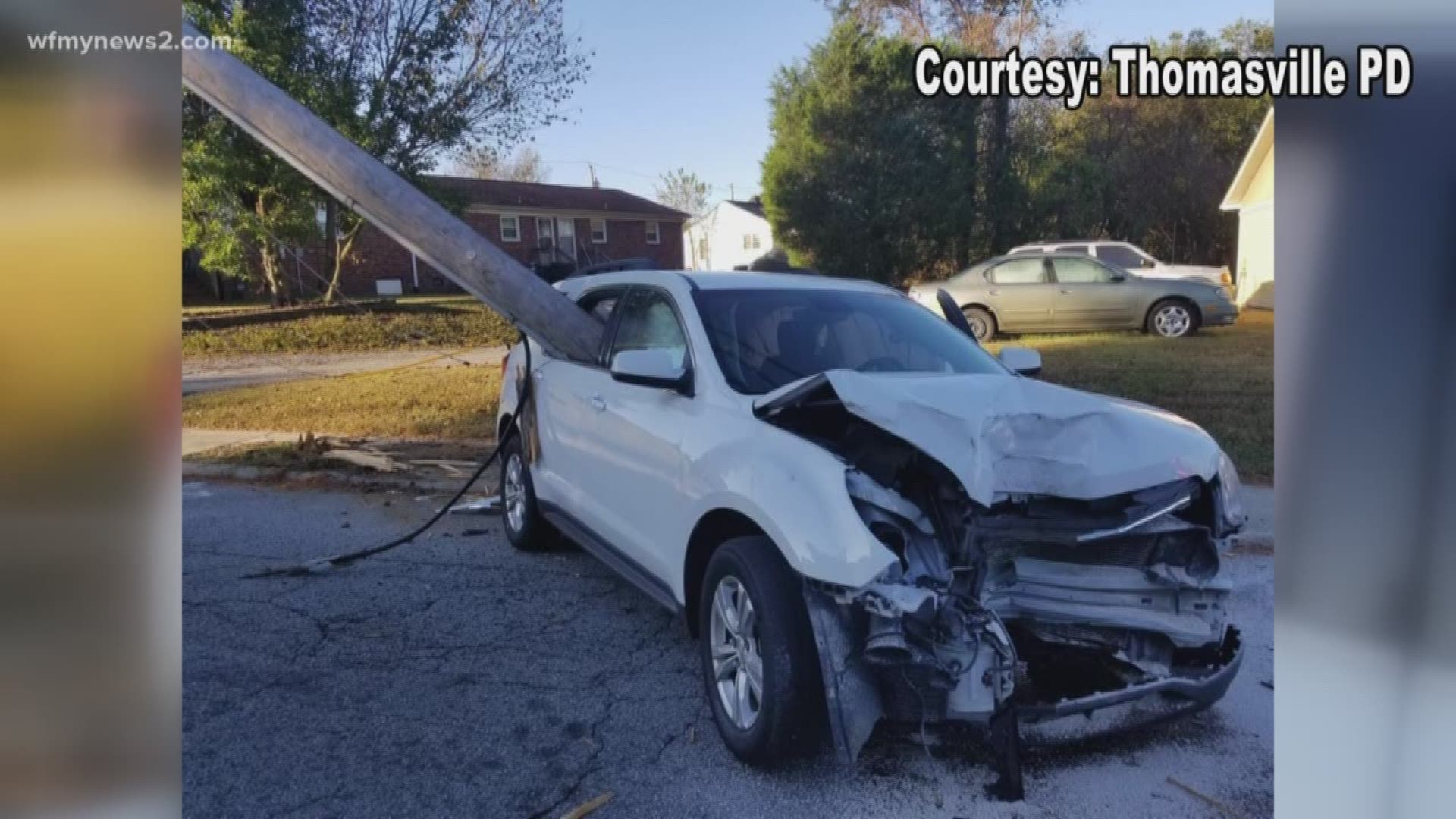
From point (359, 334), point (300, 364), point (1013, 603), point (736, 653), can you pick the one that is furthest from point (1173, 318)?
point (359, 334)

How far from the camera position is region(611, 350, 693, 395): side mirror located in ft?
12.5

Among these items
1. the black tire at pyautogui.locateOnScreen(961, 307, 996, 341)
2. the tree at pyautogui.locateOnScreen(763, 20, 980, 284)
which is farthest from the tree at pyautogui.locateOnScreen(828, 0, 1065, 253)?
the black tire at pyautogui.locateOnScreen(961, 307, 996, 341)

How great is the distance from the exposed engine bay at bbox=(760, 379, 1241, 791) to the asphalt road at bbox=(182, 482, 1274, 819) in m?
0.33

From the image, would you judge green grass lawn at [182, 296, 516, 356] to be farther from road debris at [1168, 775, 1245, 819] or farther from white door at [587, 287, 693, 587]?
road debris at [1168, 775, 1245, 819]

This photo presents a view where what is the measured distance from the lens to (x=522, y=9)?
21625 mm

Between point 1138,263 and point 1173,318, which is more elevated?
point 1138,263

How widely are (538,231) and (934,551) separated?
38.9 meters

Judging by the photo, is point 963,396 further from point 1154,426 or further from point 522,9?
point 522,9

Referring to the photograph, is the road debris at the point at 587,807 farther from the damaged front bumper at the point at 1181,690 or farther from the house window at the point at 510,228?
the house window at the point at 510,228

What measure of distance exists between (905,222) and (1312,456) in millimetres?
23008

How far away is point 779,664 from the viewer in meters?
2.93

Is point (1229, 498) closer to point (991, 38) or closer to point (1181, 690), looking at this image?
point (1181, 690)

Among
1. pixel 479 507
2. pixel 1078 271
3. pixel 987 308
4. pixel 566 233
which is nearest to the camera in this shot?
pixel 479 507

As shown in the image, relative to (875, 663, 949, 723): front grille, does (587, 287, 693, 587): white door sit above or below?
above
